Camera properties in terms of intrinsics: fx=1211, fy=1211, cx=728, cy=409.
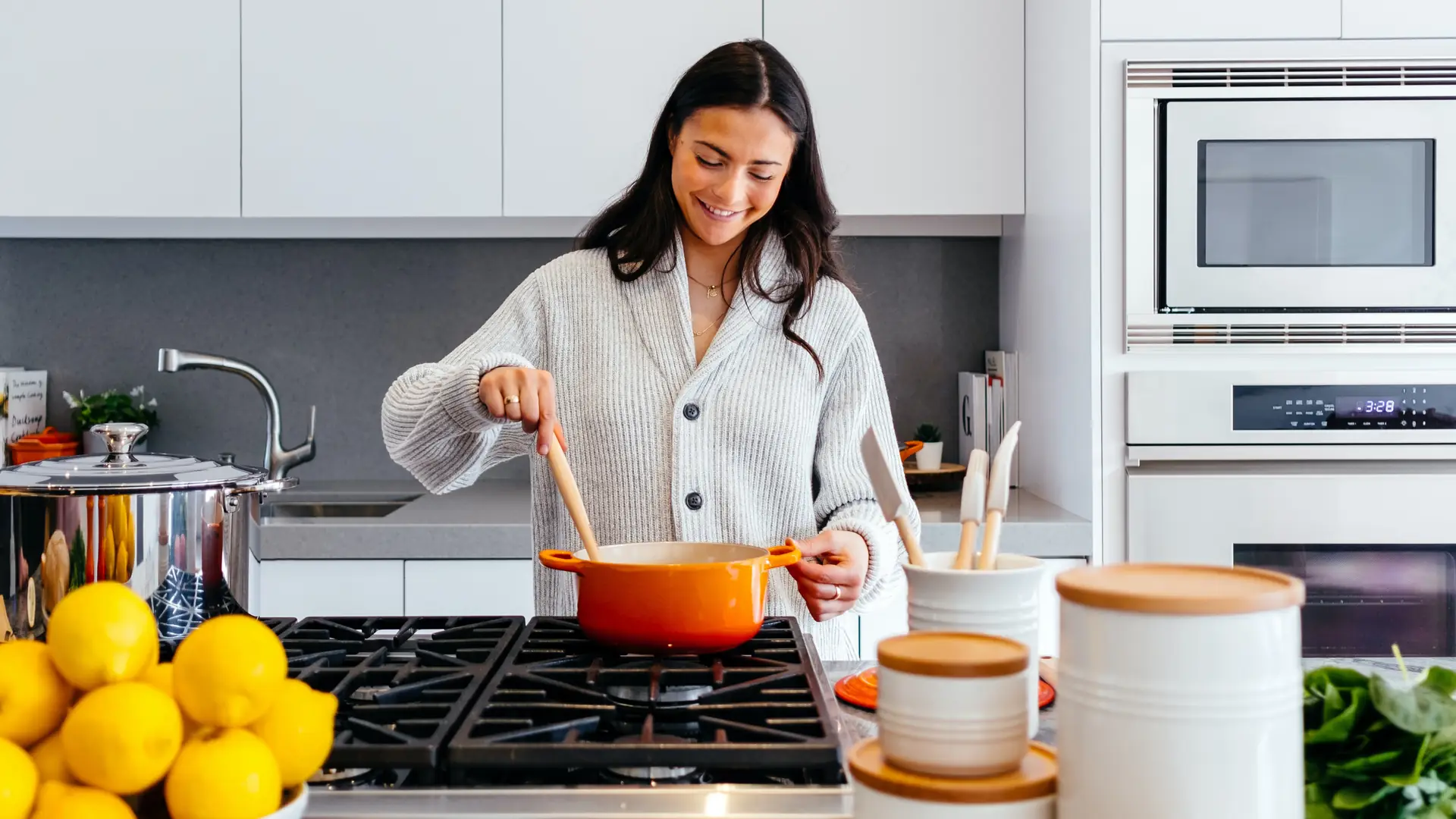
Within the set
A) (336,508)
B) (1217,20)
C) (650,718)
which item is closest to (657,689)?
(650,718)

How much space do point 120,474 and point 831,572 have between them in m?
0.68

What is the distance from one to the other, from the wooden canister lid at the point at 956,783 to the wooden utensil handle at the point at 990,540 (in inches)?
6.0

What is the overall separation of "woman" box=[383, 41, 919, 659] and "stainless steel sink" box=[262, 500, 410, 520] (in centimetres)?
105

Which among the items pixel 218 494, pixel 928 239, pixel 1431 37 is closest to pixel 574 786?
pixel 218 494

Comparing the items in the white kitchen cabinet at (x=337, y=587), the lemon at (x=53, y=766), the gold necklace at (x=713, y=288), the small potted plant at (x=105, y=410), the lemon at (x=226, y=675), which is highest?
the gold necklace at (x=713, y=288)

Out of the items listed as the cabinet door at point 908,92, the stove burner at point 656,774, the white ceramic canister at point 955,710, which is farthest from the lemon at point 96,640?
the cabinet door at point 908,92

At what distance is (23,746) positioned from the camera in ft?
2.10

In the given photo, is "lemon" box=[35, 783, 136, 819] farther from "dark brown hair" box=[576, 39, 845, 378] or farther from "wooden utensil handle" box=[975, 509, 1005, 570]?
"dark brown hair" box=[576, 39, 845, 378]

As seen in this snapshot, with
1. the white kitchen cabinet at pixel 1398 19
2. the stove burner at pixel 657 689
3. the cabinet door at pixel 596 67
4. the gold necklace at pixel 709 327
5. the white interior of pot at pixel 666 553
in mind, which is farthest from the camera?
the cabinet door at pixel 596 67

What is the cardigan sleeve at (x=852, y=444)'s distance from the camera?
1.42 metres

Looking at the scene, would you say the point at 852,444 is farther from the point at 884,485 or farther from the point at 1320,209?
the point at 1320,209

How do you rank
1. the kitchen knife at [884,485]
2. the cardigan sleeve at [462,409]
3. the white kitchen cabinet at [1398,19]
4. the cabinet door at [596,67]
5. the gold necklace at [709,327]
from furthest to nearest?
the cabinet door at [596,67] → the white kitchen cabinet at [1398,19] → the gold necklace at [709,327] → the cardigan sleeve at [462,409] → the kitchen knife at [884,485]

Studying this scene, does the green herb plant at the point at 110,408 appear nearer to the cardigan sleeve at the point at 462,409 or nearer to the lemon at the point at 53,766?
the cardigan sleeve at the point at 462,409

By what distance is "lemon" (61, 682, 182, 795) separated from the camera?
1.97 ft
